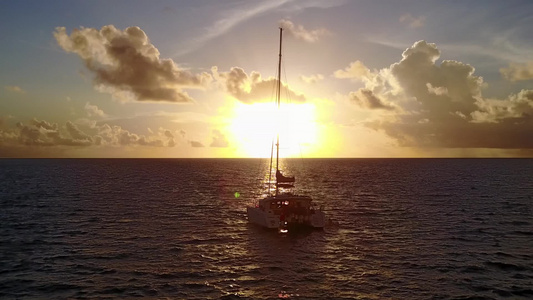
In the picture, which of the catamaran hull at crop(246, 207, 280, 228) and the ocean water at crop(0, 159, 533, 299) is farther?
the catamaran hull at crop(246, 207, 280, 228)

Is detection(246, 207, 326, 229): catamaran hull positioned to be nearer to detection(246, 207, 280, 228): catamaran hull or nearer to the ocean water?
detection(246, 207, 280, 228): catamaran hull

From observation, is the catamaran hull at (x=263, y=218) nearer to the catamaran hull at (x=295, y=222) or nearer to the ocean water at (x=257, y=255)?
the catamaran hull at (x=295, y=222)

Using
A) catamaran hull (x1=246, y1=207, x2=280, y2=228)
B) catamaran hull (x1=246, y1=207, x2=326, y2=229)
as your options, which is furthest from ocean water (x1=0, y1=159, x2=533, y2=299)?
catamaran hull (x1=246, y1=207, x2=326, y2=229)

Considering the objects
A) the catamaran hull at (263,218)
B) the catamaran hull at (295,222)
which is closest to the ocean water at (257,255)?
the catamaran hull at (263,218)

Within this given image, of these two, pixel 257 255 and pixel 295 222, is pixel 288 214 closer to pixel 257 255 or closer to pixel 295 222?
pixel 295 222

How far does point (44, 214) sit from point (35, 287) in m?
37.0

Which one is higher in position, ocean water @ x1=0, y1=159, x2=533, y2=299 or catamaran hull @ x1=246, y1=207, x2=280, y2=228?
catamaran hull @ x1=246, y1=207, x2=280, y2=228

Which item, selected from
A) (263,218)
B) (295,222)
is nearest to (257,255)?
(295,222)

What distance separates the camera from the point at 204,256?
37.1 meters

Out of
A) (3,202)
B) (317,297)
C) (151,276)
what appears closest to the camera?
(317,297)

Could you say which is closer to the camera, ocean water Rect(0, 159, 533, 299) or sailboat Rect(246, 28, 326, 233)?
ocean water Rect(0, 159, 533, 299)

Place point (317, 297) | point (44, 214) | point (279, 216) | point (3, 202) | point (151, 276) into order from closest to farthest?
1. point (317, 297)
2. point (151, 276)
3. point (279, 216)
4. point (44, 214)
5. point (3, 202)

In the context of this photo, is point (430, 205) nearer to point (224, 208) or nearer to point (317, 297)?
point (224, 208)

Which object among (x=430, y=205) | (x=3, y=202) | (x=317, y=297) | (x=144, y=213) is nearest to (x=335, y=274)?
(x=317, y=297)
